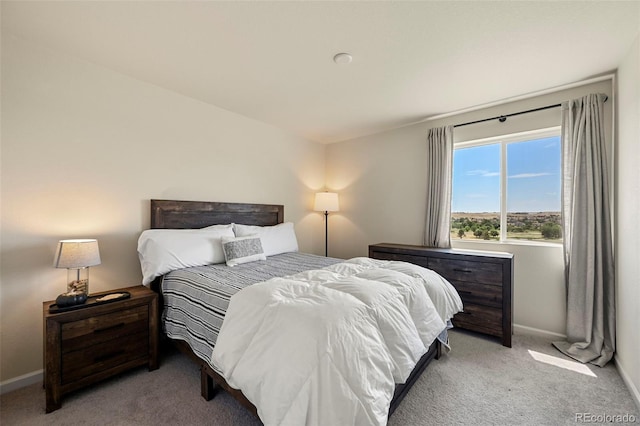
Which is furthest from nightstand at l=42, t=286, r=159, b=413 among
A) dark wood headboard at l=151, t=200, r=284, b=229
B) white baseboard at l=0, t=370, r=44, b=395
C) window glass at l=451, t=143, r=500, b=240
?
window glass at l=451, t=143, r=500, b=240

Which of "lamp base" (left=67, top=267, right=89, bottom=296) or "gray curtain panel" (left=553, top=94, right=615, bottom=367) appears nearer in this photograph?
"lamp base" (left=67, top=267, right=89, bottom=296)

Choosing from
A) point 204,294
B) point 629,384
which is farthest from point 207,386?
point 629,384

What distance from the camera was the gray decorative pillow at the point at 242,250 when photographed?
244 cm

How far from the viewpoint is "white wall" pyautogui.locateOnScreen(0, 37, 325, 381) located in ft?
6.13

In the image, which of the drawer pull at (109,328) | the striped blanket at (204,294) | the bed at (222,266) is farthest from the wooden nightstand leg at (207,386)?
the drawer pull at (109,328)

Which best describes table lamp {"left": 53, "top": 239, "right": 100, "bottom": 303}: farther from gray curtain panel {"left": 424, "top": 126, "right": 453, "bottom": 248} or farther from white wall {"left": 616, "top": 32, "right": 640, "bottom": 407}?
white wall {"left": 616, "top": 32, "right": 640, "bottom": 407}

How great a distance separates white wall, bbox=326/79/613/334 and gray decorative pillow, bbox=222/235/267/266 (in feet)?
6.42

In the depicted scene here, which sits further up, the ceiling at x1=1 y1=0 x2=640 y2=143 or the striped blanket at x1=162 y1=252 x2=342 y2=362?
the ceiling at x1=1 y1=0 x2=640 y2=143

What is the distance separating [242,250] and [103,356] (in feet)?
4.05

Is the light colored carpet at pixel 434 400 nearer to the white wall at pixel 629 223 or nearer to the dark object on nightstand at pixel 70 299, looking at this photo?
the white wall at pixel 629 223

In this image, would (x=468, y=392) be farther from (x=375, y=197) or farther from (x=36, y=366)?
(x=36, y=366)

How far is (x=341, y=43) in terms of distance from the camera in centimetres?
189

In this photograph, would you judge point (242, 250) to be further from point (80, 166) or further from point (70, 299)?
point (80, 166)

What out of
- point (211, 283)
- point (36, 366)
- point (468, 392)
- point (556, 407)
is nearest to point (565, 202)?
point (556, 407)
